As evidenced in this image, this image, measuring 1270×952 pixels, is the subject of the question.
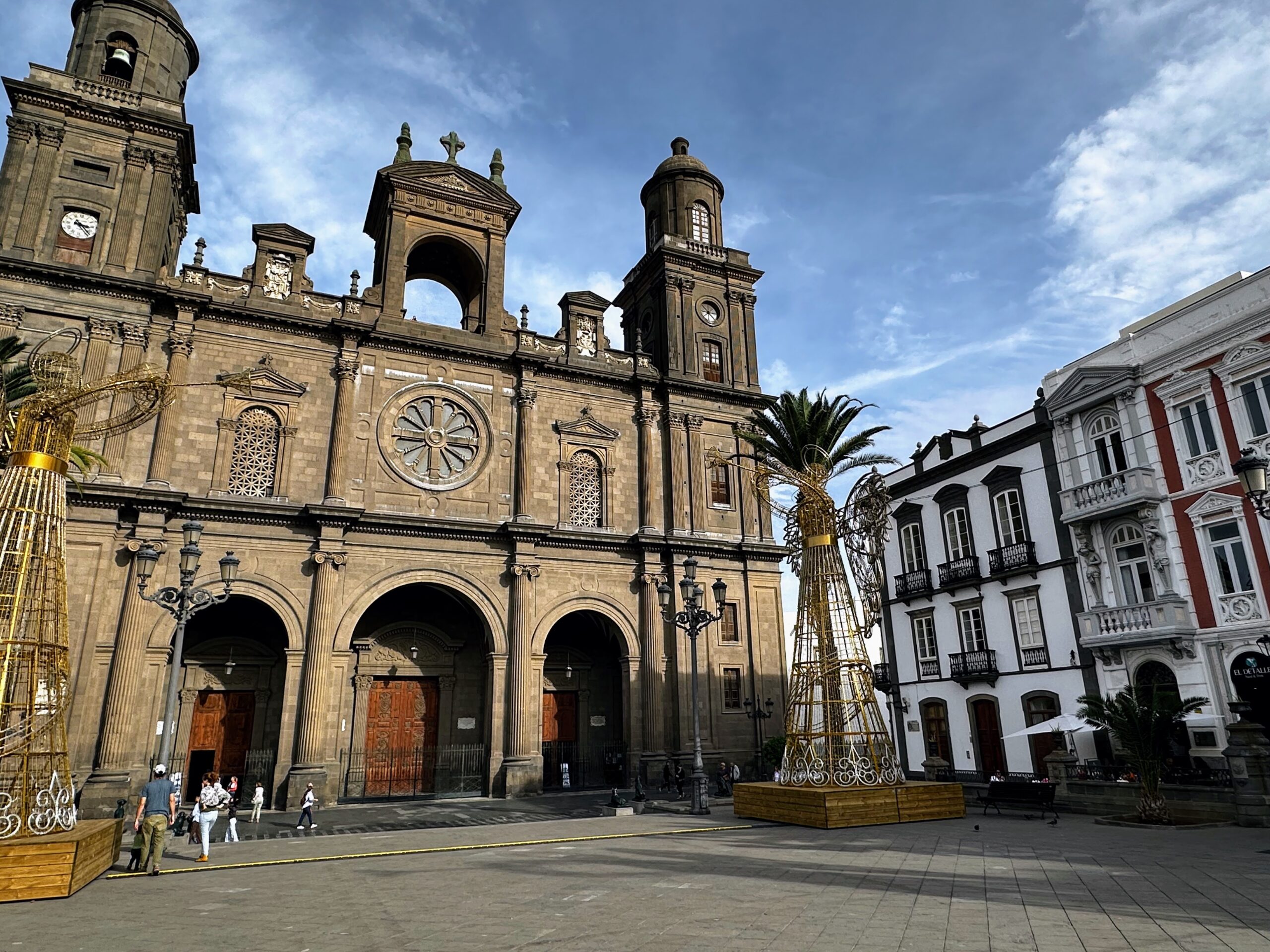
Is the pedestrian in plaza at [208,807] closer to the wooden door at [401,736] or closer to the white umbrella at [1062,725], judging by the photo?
the wooden door at [401,736]

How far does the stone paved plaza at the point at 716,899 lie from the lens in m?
7.22

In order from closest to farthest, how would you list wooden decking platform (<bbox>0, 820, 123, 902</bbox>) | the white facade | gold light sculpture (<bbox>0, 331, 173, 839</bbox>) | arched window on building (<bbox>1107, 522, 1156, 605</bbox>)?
wooden decking platform (<bbox>0, 820, 123, 902</bbox>) → gold light sculpture (<bbox>0, 331, 173, 839</bbox>) → arched window on building (<bbox>1107, 522, 1156, 605</bbox>) → the white facade

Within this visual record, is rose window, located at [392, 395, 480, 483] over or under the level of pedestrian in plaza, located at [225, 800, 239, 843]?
over

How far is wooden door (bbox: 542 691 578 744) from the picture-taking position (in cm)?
2777

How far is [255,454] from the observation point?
24.3 metres

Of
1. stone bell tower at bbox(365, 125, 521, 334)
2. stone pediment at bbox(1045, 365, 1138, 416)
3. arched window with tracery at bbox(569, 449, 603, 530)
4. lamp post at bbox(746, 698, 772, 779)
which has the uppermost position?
stone bell tower at bbox(365, 125, 521, 334)

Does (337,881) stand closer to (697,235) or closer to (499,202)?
(499,202)

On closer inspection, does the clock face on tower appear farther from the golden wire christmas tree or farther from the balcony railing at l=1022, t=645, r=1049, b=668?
the balcony railing at l=1022, t=645, r=1049, b=668

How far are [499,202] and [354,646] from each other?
57.1 feet

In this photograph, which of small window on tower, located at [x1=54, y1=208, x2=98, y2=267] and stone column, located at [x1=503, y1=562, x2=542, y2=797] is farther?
small window on tower, located at [x1=54, y1=208, x2=98, y2=267]

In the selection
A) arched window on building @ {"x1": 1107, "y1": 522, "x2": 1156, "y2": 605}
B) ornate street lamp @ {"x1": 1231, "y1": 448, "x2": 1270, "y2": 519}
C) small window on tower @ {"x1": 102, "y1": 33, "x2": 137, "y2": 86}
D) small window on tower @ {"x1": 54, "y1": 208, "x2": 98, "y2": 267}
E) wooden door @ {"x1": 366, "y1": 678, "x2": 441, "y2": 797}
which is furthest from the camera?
small window on tower @ {"x1": 102, "y1": 33, "x2": 137, "y2": 86}

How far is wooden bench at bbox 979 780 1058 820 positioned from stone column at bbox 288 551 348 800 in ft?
56.3

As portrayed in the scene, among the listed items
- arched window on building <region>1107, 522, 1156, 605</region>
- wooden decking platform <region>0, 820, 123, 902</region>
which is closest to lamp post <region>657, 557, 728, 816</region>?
wooden decking platform <region>0, 820, 123, 902</region>

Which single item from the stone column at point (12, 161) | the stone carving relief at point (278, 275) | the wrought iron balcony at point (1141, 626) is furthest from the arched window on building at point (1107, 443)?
the stone column at point (12, 161)
